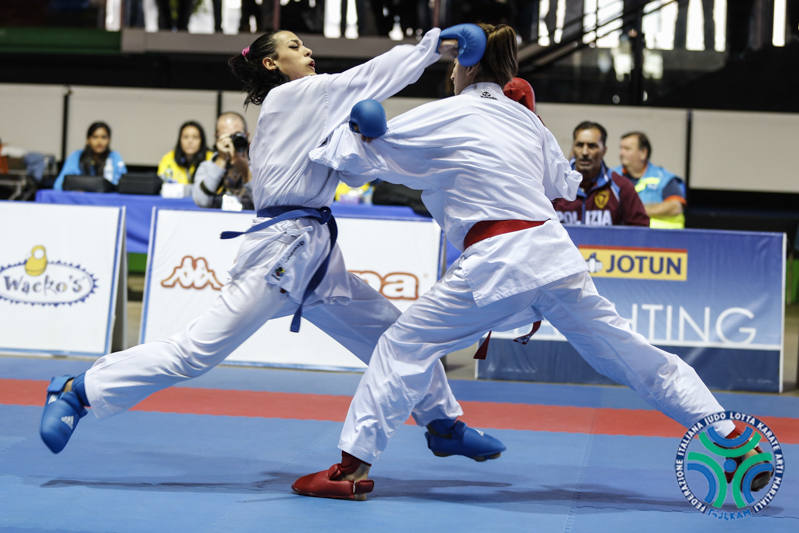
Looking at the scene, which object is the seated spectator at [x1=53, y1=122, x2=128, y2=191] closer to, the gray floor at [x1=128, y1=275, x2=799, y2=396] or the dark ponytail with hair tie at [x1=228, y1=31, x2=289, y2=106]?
the gray floor at [x1=128, y1=275, x2=799, y2=396]

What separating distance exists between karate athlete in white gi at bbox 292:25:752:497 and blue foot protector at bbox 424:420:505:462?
37 centimetres

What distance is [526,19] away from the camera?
1112cm

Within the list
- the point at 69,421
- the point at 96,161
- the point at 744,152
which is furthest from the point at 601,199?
the point at 744,152

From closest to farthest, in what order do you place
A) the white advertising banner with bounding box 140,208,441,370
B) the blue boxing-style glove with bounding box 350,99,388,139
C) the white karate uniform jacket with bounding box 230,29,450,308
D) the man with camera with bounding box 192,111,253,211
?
the blue boxing-style glove with bounding box 350,99,388,139, the white karate uniform jacket with bounding box 230,29,450,308, the white advertising banner with bounding box 140,208,441,370, the man with camera with bounding box 192,111,253,211

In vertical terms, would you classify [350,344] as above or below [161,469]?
above

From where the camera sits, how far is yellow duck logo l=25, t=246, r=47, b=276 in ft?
18.4

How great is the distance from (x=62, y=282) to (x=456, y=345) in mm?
3532

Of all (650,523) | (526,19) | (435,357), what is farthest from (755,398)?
(526,19)

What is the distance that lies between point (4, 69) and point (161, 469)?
11.3 metres

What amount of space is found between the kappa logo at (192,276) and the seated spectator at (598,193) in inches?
89.6

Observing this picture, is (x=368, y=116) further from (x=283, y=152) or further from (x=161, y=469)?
(x=161, y=469)

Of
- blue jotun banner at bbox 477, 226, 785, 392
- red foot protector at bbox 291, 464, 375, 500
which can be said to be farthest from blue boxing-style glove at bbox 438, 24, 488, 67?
blue jotun banner at bbox 477, 226, 785, 392

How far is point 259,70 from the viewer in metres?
3.26

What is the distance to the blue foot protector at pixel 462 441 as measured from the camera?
10.3ft
